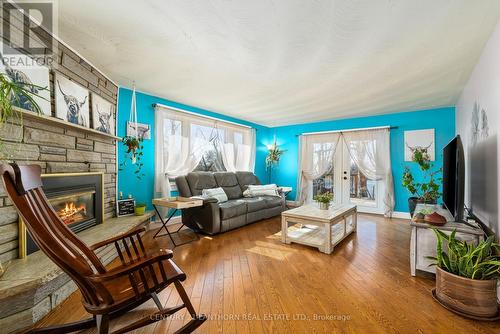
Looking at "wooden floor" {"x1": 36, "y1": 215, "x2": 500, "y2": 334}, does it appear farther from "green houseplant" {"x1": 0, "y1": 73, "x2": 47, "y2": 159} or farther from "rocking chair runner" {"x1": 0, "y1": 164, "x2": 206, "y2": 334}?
"green houseplant" {"x1": 0, "y1": 73, "x2": 47, "y2": 159}

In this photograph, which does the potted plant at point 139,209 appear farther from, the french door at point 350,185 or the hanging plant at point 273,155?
the french door at point 350,185

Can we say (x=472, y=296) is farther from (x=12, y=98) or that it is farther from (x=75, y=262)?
(x=12, y=98)

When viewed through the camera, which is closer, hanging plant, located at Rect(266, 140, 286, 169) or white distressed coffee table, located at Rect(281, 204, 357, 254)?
white distressed coffee table, located at Rect(281, 204, 357, 254)

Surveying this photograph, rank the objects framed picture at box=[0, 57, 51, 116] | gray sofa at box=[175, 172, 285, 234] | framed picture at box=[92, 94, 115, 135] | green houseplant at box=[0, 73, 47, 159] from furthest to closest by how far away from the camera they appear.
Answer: gray sofa at box=[175, 172, 285, 234], framed picture at box=[92, 94, 115, 135], framed picture at box=[0, 57, 51, 116], green houseplant at box=[0, 73, 47, 159]

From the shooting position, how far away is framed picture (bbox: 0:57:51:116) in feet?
5.19

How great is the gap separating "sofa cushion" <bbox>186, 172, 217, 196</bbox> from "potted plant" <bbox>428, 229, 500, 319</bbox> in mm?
3283

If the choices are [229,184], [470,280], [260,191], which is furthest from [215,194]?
[470,280]

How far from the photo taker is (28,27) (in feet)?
5.86

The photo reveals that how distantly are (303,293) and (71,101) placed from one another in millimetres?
3010

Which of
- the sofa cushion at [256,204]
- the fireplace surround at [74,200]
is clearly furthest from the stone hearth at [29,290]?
the sofa cushion at [256,204]

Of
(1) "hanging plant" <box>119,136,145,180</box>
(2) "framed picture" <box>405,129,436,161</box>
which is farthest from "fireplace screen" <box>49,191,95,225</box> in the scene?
(2) "framed picture" <box>405,129,436,161</box>

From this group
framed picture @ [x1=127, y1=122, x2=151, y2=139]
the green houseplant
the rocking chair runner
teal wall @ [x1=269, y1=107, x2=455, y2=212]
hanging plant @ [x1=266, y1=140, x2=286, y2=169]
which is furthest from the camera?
hanging plant @ [x1=266, y1=140, x2=286, y2=169]

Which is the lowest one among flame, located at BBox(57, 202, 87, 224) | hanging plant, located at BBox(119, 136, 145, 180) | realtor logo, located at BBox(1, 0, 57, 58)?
flame, located at BBox(57, 202, 87, 224)

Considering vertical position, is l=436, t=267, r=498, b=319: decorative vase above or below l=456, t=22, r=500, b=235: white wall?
below
